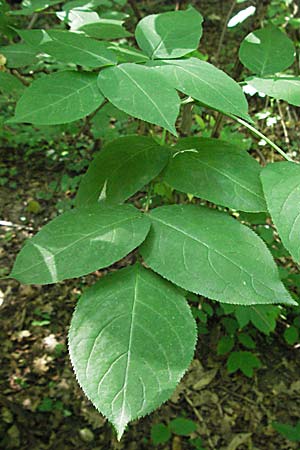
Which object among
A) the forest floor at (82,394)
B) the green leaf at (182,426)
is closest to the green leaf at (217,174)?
the forest floor at (82,394)

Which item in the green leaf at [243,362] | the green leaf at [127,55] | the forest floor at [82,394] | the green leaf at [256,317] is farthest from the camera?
the green leaf at [243,362]

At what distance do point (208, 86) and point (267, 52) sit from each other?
1.11ft

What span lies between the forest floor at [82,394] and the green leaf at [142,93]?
1.41m

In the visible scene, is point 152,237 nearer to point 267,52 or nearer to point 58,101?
point 58,101

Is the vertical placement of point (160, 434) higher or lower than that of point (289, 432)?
lower

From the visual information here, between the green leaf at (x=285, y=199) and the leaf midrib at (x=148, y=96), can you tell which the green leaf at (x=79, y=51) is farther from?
the green leaf at (x=285, y=199)

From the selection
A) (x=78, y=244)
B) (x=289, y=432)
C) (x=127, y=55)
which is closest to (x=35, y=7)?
(x=127, y=55)

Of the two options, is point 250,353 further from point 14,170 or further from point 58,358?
point 14,170

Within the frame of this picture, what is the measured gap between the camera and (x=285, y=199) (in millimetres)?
738

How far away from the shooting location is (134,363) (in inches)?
24.6

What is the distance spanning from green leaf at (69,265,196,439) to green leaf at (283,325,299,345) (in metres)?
1.71

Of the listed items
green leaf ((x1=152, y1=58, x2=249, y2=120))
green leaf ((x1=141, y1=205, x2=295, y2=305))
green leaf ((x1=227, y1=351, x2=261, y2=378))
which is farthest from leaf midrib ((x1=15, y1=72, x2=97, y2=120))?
green leaf ((x1=227, y1=351, x2=261, y2=378))

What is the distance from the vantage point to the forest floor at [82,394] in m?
1.99

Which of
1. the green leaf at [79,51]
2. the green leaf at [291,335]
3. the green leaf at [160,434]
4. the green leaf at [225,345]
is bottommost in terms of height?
the green leaf at [160,434]
